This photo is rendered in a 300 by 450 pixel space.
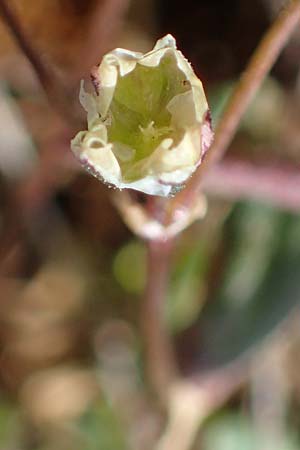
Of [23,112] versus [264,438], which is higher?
[23,112]

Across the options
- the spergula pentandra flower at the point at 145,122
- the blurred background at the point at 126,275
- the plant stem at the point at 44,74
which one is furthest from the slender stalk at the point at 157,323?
the spergula pentandra flower at the point at 145,122

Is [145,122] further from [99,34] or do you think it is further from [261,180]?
[99,34]

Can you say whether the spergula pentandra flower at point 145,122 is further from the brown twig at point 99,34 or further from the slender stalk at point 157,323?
the brown twig at point 99,34

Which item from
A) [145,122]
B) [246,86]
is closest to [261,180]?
[246,86]

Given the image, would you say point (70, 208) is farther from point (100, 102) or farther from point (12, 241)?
point (100, 102)

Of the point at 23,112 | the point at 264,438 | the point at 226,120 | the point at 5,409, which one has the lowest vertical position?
the point at 264,438

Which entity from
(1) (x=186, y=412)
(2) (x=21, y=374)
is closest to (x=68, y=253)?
(2) (x=21, y=374)
